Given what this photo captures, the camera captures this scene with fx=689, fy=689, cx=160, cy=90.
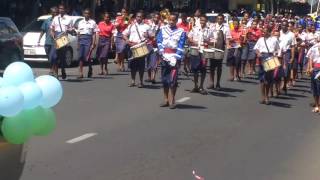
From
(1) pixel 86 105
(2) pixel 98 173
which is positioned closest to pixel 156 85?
(1) pixel 86 105

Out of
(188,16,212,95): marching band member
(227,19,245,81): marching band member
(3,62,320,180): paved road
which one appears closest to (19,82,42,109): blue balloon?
(3,62,320,180): paved road

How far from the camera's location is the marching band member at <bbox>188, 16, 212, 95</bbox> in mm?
15586

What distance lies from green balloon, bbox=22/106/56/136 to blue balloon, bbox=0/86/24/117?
131 mm

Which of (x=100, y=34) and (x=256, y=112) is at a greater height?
(x=100, y=34)

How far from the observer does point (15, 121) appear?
3.81 metres

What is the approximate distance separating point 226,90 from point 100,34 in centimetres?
481

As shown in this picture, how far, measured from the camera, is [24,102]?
379 centimetres

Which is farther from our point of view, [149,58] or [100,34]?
[100,34]

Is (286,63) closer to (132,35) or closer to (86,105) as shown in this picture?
(132,35)

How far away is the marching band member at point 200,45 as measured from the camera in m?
15.6

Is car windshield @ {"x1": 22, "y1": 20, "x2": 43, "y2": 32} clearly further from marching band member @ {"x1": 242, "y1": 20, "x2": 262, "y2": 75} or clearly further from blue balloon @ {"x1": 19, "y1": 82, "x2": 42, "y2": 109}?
blue balloon @ {"x1": 19, "y1": 82, "x2": 42, "y2": 109}

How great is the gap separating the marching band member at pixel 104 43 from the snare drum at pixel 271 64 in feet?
19.9

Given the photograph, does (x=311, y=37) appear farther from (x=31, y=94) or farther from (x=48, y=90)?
(x=31, y=94)

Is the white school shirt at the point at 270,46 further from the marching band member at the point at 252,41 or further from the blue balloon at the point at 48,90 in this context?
the blue balloon at the point at 48,90
